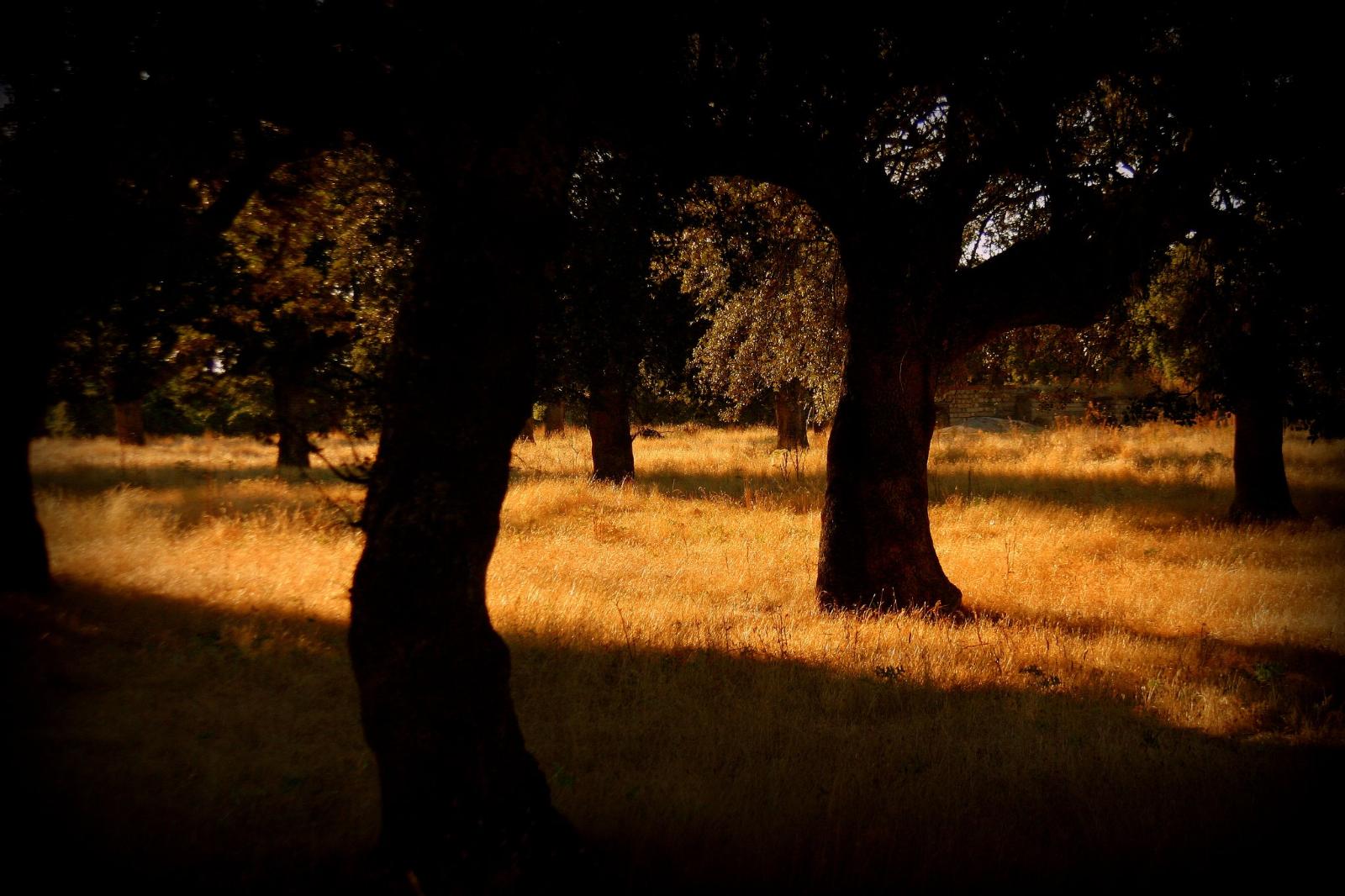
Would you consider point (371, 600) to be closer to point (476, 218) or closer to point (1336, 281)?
point (476, 218)

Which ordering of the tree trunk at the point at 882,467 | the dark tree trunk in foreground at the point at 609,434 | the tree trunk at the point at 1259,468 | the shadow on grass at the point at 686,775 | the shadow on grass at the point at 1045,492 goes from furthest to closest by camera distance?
the dark tree trunk in foreground at the point at 609,434, the shadow on grass at the point at 1045,492, the tree trunk at the point at 1259,468, the tree trunk at the point at 882,467, the shadow on grass at the point at 686,775

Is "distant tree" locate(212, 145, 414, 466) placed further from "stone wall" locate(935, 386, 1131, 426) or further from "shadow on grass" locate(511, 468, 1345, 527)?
"stone wall" locate(935, 386, 1131, 426)

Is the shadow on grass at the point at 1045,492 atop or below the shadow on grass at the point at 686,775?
atop

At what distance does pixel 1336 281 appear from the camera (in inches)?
253

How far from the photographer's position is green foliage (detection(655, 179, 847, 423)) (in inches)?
393

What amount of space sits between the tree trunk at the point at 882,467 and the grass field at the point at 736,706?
63cm

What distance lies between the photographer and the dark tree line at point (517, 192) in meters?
3.16

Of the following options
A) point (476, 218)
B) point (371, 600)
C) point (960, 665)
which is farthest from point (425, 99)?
point (960, 665)

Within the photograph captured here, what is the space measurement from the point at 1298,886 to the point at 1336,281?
529 cm

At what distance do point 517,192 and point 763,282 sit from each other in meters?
10.1

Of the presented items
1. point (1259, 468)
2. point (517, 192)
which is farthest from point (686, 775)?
point (1259, 468)

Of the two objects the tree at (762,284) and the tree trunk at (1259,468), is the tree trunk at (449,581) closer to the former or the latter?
the tree at (762,284)

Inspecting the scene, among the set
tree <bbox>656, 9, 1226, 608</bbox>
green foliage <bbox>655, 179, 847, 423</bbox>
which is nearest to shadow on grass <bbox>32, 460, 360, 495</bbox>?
green foliage <bbox>655, 179, 847, 423</bbox>

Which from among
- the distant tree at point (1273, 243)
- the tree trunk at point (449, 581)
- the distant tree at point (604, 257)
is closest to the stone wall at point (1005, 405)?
the distant tree at point (1273, 243)
